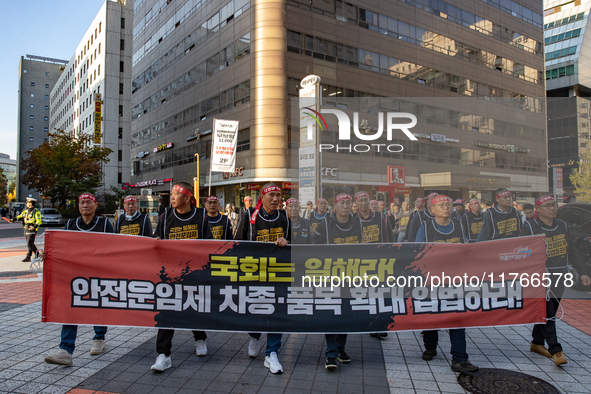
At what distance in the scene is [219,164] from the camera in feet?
41.9

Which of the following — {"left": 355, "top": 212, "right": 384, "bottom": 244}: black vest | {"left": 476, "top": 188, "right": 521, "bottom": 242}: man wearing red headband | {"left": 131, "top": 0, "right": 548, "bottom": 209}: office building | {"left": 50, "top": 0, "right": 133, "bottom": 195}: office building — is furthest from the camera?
{"left": 50, "top": 0, "right": 133, "bottom": 195}: office building

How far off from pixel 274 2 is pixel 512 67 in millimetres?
27339

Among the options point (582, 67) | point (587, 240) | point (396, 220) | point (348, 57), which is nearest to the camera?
point (587, 240)

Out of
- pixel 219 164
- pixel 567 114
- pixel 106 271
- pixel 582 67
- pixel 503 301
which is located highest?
pixel 582 67

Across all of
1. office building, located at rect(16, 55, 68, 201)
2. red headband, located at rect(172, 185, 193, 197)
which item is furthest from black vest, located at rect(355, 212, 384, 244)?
office building, located at rect(16, 55, 68, 201)

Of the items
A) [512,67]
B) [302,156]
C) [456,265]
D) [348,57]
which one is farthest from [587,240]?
[512,67]

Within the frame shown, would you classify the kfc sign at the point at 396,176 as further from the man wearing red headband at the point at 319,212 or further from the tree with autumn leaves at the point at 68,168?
the tree with autumn leaves at the point at 68,168

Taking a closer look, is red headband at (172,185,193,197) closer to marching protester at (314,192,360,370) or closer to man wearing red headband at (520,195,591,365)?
marching protester at (314,192,360,370)

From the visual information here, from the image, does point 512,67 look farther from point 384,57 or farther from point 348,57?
point 348,57

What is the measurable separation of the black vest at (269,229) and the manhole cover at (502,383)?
2527 millimetres

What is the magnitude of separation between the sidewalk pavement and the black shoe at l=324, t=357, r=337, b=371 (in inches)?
2.4

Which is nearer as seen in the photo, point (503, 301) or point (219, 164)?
point (503, 301)

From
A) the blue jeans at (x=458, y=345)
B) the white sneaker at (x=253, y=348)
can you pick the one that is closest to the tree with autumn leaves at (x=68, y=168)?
the white sneaker at (x=253, y=348)

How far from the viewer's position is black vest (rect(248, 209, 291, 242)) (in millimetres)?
4852
